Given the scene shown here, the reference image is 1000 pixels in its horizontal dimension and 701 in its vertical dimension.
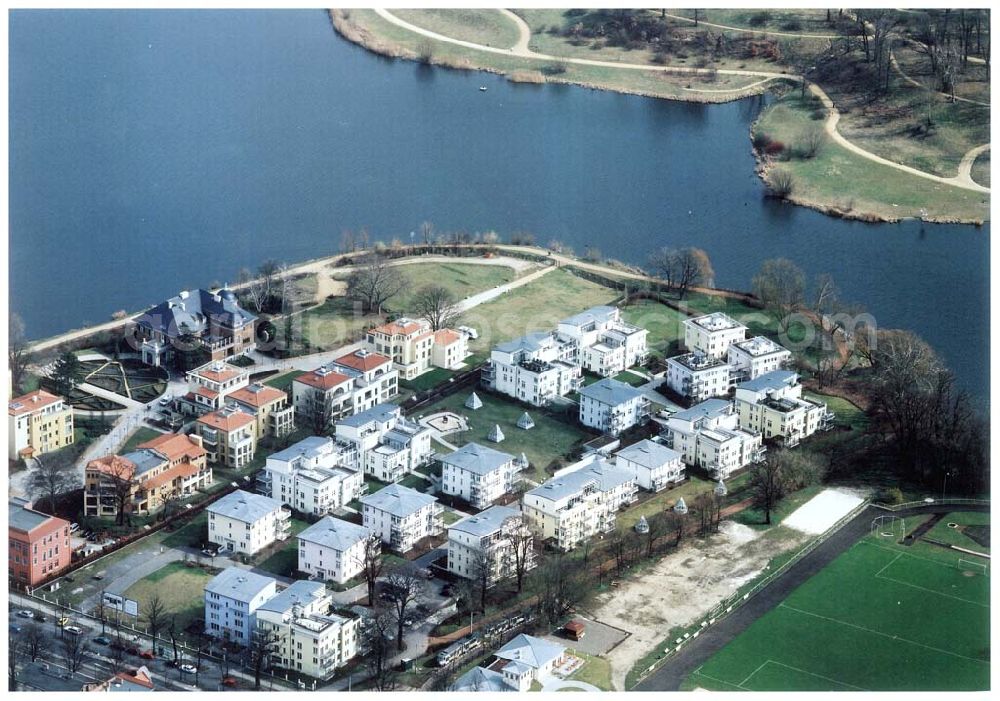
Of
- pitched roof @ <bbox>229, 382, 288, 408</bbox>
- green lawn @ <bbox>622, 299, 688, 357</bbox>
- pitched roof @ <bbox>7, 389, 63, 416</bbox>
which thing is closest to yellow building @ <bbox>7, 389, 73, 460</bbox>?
pitched roof @ <bbox>7, 389, 63, 416</bbox>

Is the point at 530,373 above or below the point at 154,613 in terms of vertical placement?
above

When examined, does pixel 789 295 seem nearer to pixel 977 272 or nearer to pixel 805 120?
pixel 977 272

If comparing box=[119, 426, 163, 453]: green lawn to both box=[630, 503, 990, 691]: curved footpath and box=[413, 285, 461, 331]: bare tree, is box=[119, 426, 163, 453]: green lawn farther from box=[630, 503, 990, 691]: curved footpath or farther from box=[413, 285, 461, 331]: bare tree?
box=[630, 503, 990, 691]: curved footpath

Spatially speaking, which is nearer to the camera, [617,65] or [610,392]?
[610,392]

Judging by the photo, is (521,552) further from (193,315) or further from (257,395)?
(193,315)

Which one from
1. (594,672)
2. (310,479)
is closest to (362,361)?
(310,479)

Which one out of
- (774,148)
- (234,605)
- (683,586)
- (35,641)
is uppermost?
(774,148)

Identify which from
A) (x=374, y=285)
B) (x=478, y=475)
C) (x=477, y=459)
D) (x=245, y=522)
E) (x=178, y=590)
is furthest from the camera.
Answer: (x=374, y=285)

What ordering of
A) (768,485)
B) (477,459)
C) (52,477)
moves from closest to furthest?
(52,477), (768,485), (477,459)
